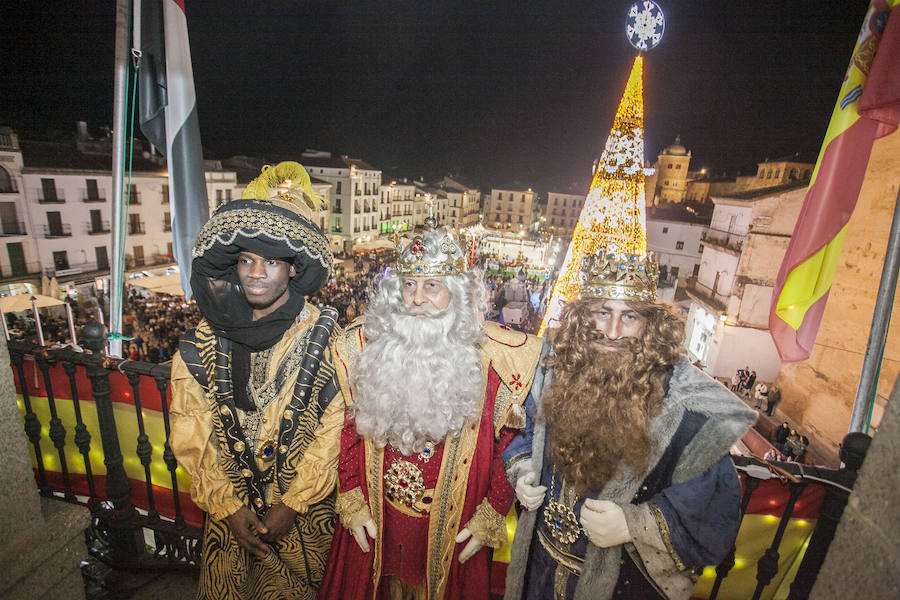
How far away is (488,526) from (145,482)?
281 centimetres

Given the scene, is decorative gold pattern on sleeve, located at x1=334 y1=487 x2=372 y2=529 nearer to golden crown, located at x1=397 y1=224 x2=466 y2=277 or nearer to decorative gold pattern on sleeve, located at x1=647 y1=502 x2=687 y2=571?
golden crown, located at x1=397 y1=224 x2=466 y2=277

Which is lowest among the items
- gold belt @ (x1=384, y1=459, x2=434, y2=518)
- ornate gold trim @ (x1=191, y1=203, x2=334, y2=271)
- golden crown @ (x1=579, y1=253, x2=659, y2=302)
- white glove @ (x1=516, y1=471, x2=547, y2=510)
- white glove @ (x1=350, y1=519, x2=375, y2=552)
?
white glove @ (x1=350, y1=519, x2=375, y2=552)

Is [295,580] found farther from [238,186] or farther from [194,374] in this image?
[238,186]

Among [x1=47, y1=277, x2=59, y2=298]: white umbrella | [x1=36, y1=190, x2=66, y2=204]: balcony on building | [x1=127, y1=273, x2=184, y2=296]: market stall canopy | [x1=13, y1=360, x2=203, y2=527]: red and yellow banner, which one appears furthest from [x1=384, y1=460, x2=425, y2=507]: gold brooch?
[x1=36, y1=190, x2=66, y2=204]: balcony on building

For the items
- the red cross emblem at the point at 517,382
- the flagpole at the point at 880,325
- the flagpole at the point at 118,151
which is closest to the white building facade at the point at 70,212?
the flagpole at the point at 118,151

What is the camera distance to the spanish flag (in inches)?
118

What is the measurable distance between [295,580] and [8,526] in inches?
68.3

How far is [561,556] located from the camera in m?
2.39

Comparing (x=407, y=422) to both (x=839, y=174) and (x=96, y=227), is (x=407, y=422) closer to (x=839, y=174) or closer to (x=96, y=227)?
(x=839, y=174)

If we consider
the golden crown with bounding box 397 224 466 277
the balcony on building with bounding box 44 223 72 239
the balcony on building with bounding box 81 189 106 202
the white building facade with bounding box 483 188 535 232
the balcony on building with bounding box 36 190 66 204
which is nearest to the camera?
the golden crown with bounding box 397 224 466 277

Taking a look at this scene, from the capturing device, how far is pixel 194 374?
253 centimetres

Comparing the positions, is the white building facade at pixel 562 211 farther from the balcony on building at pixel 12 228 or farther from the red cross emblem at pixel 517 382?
the red cross emblem at pixel 517 382

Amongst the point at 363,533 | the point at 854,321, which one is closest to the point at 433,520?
the point at 363,533

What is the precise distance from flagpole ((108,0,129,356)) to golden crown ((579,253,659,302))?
15.7ft
